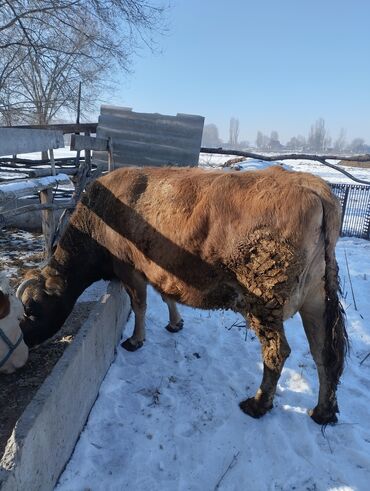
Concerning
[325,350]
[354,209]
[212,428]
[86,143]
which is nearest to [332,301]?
[325,350]

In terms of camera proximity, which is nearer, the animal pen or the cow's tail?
the animal pen

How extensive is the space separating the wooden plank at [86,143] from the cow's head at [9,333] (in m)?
2.97

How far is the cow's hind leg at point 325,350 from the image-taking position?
3.19m

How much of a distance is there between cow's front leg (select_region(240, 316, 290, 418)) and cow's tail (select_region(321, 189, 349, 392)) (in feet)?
1.24

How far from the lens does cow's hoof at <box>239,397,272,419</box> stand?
331 centimetres

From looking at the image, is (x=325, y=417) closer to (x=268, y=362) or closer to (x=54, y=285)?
(x=268, y=362)

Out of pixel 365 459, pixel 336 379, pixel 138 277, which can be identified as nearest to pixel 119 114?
pixel 138 277

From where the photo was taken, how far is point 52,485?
7.80 ft

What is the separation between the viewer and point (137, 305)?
424cm

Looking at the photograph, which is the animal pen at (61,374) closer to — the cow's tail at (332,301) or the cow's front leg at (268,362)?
the cow's front leg at (268,362)

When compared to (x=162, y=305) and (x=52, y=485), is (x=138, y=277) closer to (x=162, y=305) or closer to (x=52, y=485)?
(x=162, y=305)

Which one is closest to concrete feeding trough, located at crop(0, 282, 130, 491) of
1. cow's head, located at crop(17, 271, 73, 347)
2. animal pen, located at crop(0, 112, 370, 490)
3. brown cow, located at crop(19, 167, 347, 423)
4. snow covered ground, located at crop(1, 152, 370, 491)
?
animal pen, located at crop(0, 112, 370, 490)

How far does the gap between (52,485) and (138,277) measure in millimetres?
2047

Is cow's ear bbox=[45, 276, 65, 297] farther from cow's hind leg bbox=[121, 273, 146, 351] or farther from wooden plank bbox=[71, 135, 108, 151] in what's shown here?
wooden plank bbox=[71, 135, 108, 151]
